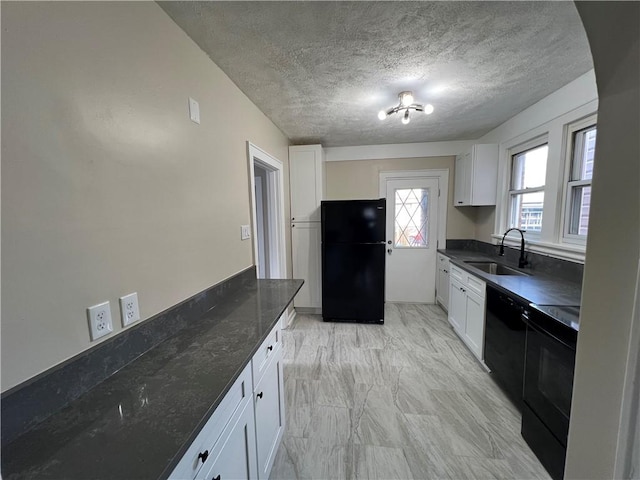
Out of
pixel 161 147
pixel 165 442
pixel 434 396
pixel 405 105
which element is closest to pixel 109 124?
pixel 161 147

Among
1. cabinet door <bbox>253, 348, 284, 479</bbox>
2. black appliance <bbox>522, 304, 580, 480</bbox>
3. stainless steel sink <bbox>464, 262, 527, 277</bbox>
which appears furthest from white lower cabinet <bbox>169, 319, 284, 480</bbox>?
stainless steel sink <bbox>464, 262, 527, 277</bbox>

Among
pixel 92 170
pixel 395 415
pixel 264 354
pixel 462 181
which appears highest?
pixel 462 181

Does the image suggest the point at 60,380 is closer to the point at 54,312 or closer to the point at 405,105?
the point at 54,312

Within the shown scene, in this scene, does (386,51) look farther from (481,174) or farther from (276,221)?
(481,174)

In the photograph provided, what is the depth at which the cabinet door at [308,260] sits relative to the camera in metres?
3.50

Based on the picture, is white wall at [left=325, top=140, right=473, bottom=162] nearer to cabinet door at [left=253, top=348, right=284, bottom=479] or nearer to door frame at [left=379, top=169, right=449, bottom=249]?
door frame at [left=379, top=169, right=449, bottom=249]

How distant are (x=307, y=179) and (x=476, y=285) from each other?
7.63 feet

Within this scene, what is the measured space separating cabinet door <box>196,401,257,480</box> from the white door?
324 cm

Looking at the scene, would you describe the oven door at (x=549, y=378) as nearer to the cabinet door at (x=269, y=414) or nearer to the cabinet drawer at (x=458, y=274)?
the cabinet drawer at (x=458, y=274)

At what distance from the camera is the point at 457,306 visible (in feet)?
9.26

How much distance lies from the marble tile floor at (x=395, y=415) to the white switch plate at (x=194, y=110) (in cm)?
205

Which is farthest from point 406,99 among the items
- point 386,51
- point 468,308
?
point 468,308

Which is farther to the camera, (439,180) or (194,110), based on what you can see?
(439,180)

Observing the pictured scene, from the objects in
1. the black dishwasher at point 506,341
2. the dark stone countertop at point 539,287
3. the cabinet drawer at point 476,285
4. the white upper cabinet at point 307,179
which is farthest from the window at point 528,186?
the white upper cabinet at point 307,179
